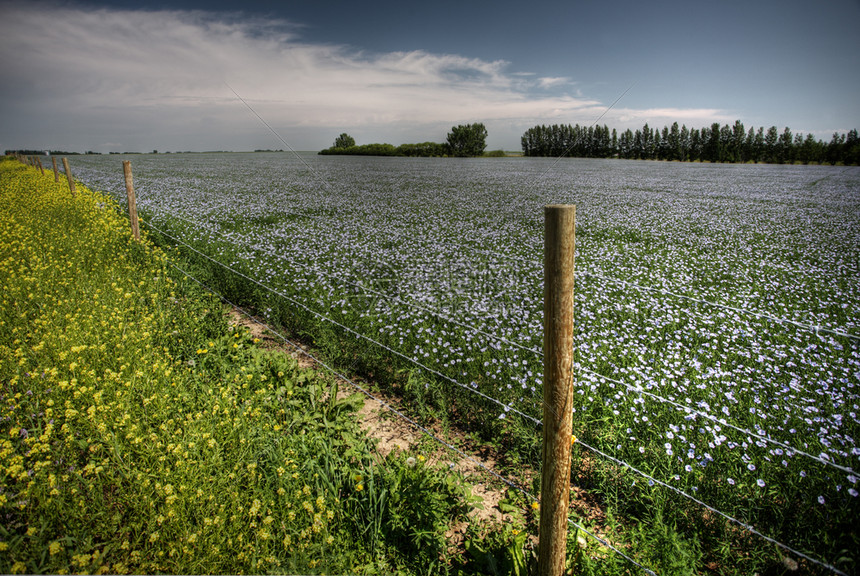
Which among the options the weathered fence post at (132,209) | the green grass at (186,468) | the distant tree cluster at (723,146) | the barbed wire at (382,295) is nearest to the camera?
the green grass at (186,468)

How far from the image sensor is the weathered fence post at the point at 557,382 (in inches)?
80.3

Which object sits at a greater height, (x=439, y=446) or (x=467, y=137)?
(x=467, y=137)

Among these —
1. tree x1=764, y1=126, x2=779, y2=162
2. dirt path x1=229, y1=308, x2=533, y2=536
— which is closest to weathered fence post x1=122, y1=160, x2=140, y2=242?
dirt path x1=229, y1=308, x2=533, y2=536

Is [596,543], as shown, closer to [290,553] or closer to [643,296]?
[290,553]

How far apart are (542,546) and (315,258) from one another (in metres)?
7.87

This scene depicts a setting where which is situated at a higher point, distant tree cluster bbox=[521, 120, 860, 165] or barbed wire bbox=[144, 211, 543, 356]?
distant tree cluster bbox=[521, 120, 860, 165]

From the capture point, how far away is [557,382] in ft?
7.11

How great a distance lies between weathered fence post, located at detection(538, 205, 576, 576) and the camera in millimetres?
2039

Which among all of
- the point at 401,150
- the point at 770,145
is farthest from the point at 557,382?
the point at 770,145

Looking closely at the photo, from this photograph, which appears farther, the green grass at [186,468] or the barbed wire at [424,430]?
the barbed wire at [424,430]

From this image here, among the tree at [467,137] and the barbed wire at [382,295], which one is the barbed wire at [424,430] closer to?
the barbed wire at [382,295]

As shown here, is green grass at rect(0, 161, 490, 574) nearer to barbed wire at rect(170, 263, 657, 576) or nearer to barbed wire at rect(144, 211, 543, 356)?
barbed wire at rect(170, 263, 657, 576)

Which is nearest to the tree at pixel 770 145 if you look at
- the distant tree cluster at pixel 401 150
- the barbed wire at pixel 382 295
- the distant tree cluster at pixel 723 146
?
the distant tree cluster at pixel 723 146

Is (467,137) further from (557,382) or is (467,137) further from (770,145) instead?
(770,145)
